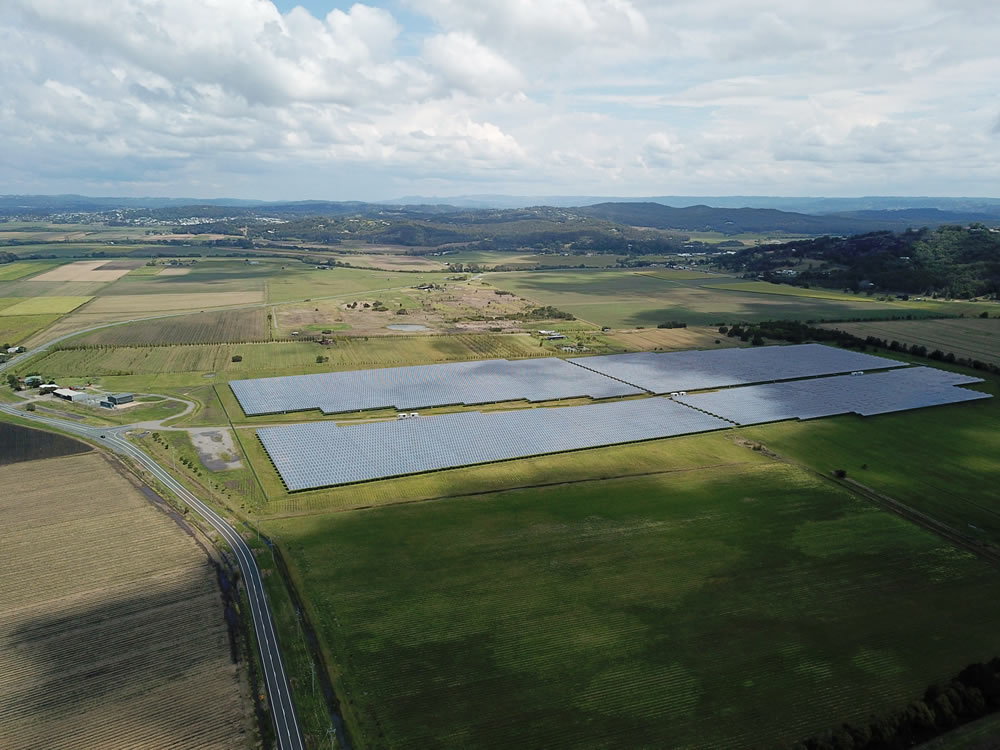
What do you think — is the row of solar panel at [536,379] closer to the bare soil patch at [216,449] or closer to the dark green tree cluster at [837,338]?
the bare soil patch at [216,449]

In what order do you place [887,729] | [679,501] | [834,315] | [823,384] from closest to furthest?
[887,729] < [679,501] < [823,384] < [834,315]

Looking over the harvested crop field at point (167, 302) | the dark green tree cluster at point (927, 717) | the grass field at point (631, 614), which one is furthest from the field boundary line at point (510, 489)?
the harvested crop field at point (167, 302)

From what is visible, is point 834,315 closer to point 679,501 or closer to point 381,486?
point 679,501

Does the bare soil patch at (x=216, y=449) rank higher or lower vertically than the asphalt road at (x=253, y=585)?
higher

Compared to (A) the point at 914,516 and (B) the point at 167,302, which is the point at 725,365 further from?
(B) the point at 167,302

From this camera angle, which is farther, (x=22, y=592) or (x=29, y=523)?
(x=29, y=523)

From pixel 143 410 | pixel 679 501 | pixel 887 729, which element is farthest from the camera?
pixel 143 410

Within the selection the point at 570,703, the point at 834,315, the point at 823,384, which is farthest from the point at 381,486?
the point at 834,315
